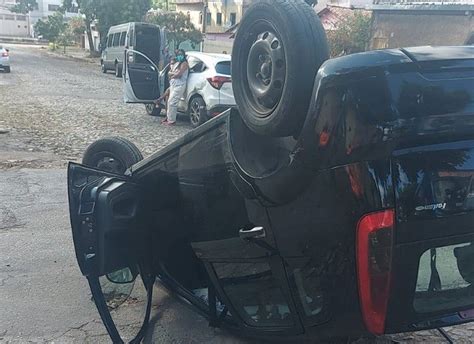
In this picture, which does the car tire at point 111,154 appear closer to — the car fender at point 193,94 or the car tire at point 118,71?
the car fender at point 193,94

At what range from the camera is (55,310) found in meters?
3.31

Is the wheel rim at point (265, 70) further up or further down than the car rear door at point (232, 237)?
further up

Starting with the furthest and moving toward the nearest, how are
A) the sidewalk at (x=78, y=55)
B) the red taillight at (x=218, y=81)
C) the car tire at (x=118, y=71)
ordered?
the sidewalk at (x=78, y=55), the car tire at (x=118, y=71), the red taillight at (x=218, y=81)

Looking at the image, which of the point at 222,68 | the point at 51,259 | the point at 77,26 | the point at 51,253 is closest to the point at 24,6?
the point at 77,26

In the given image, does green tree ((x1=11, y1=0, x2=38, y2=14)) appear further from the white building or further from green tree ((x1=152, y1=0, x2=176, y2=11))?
green tree ((x1=152, y1=0, x2=176, y2=11))

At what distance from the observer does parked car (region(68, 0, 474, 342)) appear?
67.6 inches

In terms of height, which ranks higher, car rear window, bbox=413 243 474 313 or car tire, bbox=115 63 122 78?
car rear window, bbox=413 243 474 313

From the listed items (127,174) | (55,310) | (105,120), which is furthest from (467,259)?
(105,120)

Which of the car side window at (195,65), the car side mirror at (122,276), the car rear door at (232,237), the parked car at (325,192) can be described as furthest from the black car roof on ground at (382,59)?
the car side window at (195,65)

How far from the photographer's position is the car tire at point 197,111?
11.0m

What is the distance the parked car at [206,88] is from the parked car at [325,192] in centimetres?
799

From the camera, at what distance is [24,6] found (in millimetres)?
78938

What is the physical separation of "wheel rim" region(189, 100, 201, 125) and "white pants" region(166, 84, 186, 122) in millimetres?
370

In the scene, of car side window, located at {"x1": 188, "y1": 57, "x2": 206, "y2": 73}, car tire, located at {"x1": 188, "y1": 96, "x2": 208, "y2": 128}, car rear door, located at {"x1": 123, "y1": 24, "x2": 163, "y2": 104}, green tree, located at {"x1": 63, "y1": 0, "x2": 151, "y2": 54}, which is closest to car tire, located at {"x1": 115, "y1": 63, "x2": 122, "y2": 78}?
green tree, located at {"x1": 63, "y1": 0, "x2": 151, "y2": 54}
